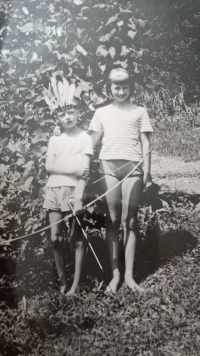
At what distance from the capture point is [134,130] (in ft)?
4.30

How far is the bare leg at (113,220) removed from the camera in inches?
51.9

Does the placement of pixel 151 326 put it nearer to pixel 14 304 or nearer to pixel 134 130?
pixel 14 304

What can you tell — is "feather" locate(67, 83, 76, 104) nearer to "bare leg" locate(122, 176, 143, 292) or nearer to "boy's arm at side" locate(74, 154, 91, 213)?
"boy's arm at side" locate(74, 154, 91, 213)

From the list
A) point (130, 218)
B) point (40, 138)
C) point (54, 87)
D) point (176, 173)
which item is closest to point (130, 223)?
point (130, 218)

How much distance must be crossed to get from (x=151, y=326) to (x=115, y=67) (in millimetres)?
884

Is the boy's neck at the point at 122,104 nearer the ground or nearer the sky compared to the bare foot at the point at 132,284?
nearer the sky

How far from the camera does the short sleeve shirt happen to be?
52.2 inches

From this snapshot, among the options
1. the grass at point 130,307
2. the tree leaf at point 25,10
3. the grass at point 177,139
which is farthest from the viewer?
the tree leaf at point 25,10

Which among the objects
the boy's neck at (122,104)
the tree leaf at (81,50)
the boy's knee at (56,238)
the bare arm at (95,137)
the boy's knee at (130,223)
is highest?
the tree leaf at (81,50)

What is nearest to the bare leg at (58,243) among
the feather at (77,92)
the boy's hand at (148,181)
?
the boy's hand at (148,181)

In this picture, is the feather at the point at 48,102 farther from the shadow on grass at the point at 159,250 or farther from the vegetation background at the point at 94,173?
the shadow on grass at the point at 159,250

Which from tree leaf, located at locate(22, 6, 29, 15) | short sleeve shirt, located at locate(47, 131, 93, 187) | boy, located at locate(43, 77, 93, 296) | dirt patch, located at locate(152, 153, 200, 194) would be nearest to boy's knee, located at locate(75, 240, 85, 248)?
boy, located at locate(43, 77, 93, 296)

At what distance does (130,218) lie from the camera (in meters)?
1.32

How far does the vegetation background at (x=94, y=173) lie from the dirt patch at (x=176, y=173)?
0.03m
